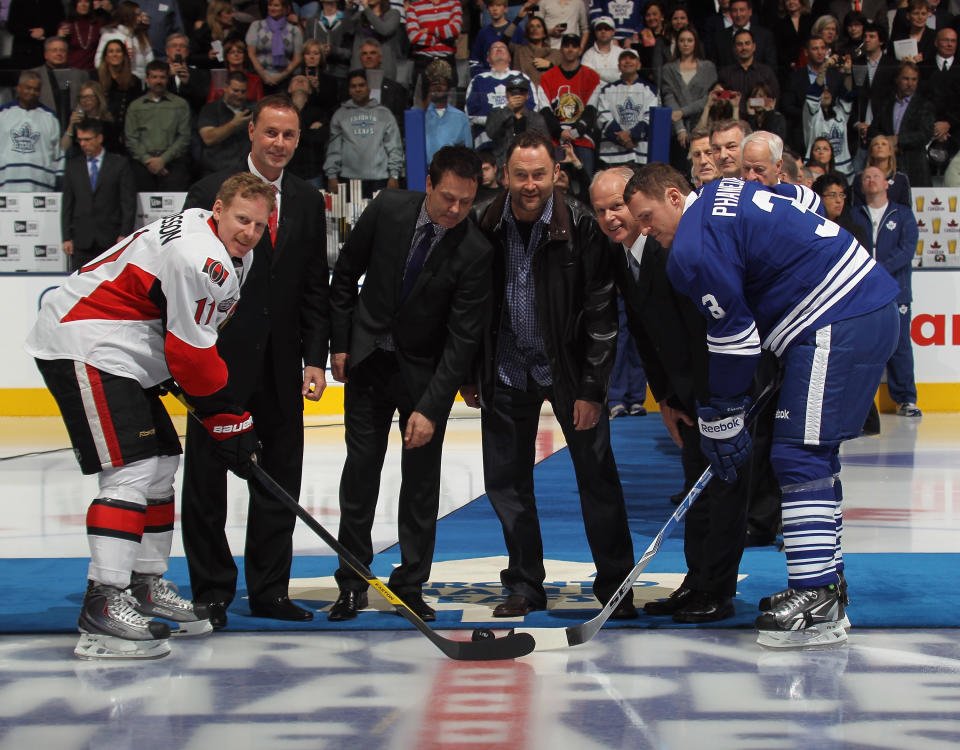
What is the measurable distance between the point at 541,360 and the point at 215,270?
1.22m

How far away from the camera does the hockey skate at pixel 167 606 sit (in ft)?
13.0

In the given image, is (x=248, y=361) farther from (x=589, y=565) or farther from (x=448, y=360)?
(x=589, y=565)

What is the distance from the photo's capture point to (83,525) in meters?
5.77

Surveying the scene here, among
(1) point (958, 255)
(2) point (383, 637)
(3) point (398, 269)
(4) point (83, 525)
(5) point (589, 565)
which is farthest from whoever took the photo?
(1) point (958, 255)

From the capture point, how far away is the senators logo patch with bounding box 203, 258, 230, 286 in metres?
3.62

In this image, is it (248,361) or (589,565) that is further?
(589,565)

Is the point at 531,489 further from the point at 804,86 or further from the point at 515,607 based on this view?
the point at 804,86

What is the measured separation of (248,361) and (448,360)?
676 millimetres

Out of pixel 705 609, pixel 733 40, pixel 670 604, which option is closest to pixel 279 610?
pixel 670 604

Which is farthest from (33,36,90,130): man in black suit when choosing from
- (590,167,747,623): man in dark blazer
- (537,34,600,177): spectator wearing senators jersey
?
(590,167,747,623): man in dark blazer

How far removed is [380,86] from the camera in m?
10.5

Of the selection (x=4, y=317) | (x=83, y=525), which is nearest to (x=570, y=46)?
(x=4, y=317)

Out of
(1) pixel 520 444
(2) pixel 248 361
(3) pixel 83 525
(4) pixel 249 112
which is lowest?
(3) pixel 83 525

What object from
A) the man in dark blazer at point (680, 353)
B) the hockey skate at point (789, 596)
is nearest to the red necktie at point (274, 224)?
the man in dark blazer at point (680, 353)
